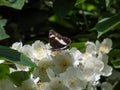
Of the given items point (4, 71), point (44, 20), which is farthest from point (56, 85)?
point (44, 20)

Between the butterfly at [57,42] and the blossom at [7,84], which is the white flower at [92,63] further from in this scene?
the blossom at [7,84]

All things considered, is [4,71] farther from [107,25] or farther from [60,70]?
[107,25]

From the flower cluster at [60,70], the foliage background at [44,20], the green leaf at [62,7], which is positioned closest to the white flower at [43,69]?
the flower cluster at [60,70]

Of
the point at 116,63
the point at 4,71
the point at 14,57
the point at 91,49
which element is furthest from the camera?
the point at 116,63

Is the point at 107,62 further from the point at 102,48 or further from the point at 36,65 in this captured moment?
the point at 36,65

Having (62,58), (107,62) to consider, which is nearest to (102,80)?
(107,62)

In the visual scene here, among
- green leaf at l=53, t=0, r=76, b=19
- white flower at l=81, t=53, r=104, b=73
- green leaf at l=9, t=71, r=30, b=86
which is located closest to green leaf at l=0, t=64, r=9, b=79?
green leaf at l=9, t=71, r=30, b=86
